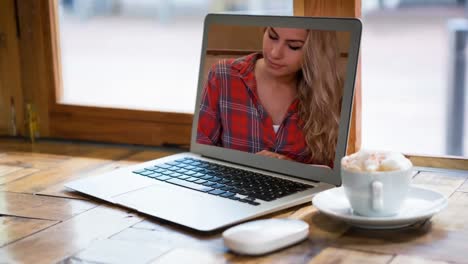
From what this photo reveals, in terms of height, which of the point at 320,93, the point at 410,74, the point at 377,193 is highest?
the point at 320,93

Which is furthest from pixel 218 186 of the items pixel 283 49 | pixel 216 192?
pixel 283 49

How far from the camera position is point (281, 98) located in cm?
128

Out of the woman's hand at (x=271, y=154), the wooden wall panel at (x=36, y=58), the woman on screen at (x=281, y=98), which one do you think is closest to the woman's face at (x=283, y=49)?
the woman on screen at (x=281, y=98)

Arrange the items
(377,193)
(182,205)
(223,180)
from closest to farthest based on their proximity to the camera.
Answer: (377,193) < (182,205) < (223,180)

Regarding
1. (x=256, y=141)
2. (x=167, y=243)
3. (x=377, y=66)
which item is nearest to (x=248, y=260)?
(x=167, y=243)

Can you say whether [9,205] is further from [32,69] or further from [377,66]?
[377,66]

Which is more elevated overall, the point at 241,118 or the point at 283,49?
the point at 283,49

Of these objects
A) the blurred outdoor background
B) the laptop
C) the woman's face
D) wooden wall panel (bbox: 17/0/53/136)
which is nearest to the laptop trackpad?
the laptop

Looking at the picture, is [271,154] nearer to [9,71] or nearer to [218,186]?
[218,186]

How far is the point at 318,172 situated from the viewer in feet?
4.02

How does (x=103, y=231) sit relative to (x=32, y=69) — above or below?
below

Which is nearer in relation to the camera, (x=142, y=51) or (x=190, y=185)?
(x=190, y=185)

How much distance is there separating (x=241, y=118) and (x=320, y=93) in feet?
0.56

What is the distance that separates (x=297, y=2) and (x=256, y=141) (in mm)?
289
